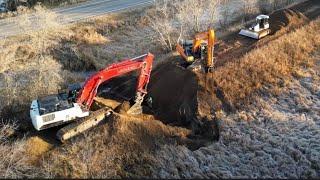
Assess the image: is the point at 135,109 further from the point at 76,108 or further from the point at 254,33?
the point at 254,33

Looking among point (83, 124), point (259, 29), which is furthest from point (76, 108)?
point (259, 29)

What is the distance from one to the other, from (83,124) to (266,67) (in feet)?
43.1

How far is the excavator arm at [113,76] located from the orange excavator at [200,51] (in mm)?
4463

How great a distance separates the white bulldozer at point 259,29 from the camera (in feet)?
106

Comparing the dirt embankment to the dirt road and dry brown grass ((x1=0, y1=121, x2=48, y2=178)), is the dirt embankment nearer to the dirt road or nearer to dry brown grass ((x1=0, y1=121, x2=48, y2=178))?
dry brown grass ((x1=0, y1=121, x2=48, y2=178))

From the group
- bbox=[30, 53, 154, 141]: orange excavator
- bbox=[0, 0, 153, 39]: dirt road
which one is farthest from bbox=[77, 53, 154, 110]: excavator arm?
bbox=[0, 0, 153, 39]: dirt road

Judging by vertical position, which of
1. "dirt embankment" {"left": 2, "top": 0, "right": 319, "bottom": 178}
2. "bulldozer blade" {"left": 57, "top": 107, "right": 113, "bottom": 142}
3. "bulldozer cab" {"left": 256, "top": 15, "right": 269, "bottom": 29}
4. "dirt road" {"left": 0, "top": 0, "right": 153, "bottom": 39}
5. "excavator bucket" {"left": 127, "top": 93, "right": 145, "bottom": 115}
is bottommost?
"dirt embankment" {"left": 2, "top": 0, "right": 319, "bottom": 178}

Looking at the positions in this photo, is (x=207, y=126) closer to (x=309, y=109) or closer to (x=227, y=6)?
(x=309, y=109)

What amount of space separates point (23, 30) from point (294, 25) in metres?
20.8

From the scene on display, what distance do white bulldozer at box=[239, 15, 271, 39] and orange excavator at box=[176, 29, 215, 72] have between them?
6.27 metres

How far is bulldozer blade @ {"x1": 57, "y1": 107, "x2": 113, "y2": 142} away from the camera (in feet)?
66.6

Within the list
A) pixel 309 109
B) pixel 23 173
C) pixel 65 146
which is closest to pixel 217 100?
pixel 309 109

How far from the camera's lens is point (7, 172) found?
17688 mm

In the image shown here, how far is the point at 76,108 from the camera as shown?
20984 mm
